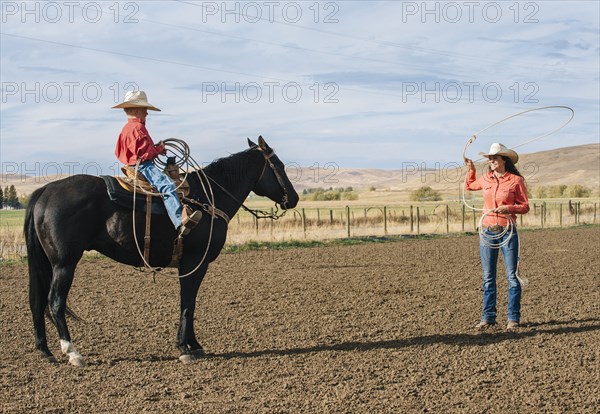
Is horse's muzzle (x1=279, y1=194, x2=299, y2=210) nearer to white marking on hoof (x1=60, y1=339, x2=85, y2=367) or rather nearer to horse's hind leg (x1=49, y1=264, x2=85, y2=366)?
horse's hind leg (x1=49, y1=264, x2=85, y2=366)

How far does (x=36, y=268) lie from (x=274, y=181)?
2.50m

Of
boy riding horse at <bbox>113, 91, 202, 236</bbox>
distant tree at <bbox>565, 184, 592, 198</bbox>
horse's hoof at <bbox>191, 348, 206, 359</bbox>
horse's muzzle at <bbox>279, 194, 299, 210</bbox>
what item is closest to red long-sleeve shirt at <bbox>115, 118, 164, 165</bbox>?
boy riding horse at <bbox>113, 91, 202, 236</bbox>

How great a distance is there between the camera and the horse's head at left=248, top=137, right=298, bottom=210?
277 inches

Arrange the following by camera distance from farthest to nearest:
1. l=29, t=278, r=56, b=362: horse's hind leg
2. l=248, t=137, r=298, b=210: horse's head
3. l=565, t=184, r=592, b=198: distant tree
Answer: l=565, t=184, r=592, b=198: distant tree < l=248, t=137, r=298, b=210: horse's head < l=29, t=278, r=56, b=362: horse's hind leg

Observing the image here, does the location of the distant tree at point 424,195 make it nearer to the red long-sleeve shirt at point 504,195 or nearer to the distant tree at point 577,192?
the distant tree at point 577,192

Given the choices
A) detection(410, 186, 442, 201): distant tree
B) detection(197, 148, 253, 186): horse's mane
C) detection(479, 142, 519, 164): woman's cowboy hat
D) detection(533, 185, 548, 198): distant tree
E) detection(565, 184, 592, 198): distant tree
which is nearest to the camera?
detection(197, 148, 253, 186): horse's mane

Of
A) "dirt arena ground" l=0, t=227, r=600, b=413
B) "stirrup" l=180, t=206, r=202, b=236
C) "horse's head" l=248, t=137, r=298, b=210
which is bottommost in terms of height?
"dirt arena ground" l=0, t=227, r=600, b=413

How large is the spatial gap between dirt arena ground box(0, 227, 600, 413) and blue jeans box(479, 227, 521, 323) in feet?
0.84

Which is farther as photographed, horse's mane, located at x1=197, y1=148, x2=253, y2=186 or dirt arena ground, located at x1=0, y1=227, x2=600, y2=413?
horse's mane, located at x1=197, y1=148, x2=253, y2=186

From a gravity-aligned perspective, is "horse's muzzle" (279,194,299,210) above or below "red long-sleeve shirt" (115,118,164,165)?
below

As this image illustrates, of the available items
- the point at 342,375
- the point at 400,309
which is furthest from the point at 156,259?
the point at 400,309

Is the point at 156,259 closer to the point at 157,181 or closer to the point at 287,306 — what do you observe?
the point at 157,181

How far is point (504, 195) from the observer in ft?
24.7

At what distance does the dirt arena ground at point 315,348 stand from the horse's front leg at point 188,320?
0.57 feet
